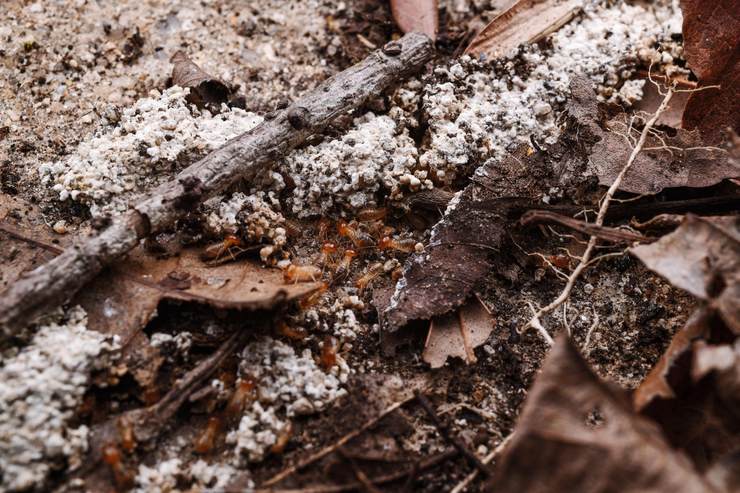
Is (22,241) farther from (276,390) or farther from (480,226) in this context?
(480,226)

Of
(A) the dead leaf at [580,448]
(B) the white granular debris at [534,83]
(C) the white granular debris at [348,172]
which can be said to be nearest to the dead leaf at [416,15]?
(B) the white granular debris at [534,83]

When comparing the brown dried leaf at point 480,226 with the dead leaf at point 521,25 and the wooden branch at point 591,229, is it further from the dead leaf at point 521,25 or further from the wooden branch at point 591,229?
the dead leaf at point 521,25

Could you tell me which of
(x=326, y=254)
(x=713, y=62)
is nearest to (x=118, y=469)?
(x=326, y=254)

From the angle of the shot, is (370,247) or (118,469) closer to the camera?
(118,469)

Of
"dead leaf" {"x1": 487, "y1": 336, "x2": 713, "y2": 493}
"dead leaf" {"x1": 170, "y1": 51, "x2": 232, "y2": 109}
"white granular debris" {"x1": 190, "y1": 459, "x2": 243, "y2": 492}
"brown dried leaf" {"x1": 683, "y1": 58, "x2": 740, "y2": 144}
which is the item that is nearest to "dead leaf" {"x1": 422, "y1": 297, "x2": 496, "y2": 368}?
"dead leaf" {"x1": 487, "y1": 336, "x2": 713, "y2": 493}

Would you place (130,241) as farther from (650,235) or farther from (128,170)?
(650,235)

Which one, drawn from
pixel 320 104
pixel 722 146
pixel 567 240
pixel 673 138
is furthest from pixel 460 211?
pixel 722 146
